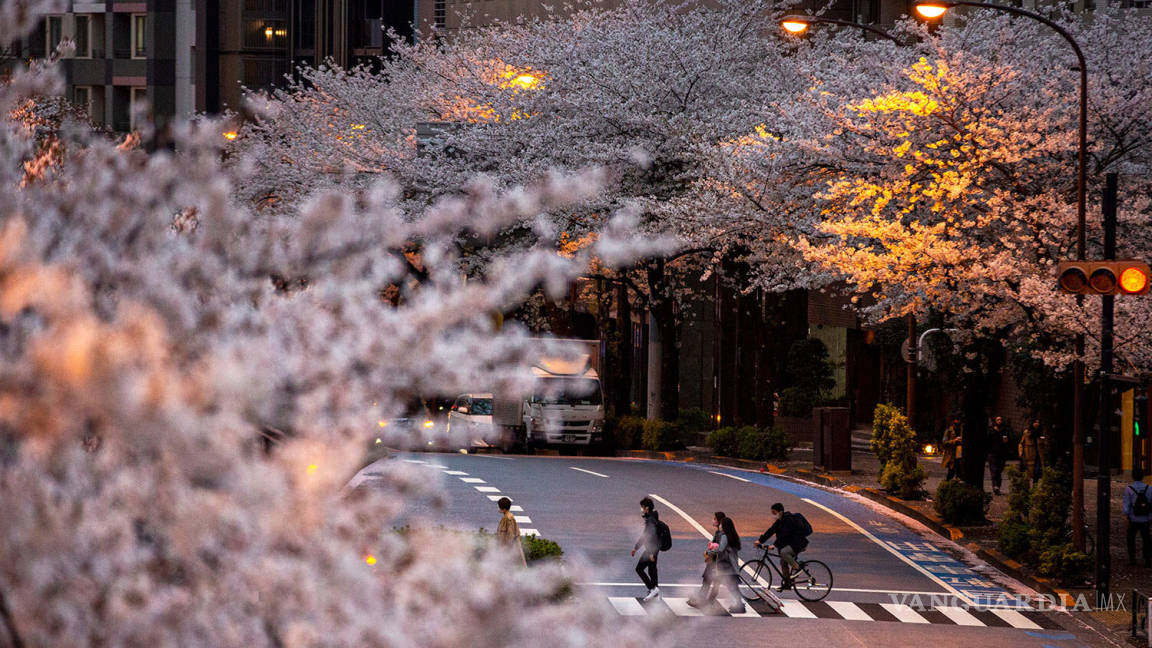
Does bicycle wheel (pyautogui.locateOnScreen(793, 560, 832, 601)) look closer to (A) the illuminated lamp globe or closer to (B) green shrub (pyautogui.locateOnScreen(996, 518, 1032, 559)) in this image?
(B) green shrub (pyautogui.locateOnScreen(996, 518, 1032, 559))

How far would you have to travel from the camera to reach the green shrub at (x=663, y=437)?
146 feet

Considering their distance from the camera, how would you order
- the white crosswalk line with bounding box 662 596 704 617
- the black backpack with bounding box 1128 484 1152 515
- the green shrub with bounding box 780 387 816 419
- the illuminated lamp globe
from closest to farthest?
the white crosswalk line with bounding box 662 596 704 617
the illuminated lamp globe
the black backpack with bounding box 1128 484 1152 515
the green shrub with bounding box 780 387 816 419

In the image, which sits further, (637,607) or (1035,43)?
(1035,43)

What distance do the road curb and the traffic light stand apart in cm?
490

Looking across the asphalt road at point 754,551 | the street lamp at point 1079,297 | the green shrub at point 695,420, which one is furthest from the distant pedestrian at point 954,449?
the green shrub at point 695,420

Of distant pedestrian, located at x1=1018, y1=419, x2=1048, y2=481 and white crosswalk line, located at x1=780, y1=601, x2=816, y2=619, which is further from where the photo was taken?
distant pedestrian, located at x1=1018, y1=419, x2=1048, y2=481

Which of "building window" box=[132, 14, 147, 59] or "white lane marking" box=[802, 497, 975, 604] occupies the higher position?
"building window" box=[132, 14, 147, 59]

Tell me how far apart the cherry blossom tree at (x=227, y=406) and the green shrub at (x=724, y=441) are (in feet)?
126

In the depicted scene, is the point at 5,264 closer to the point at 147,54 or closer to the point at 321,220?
the point at 321,220

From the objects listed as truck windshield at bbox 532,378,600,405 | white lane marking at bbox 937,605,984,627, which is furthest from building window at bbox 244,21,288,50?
white lane marking at bbox 937,605,984,627

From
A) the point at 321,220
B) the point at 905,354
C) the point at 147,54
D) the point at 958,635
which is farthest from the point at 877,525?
the point at 147,54

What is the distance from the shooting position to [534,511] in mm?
28781

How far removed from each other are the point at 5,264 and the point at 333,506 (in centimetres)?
101

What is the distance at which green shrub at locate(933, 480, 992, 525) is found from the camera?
2841cm
